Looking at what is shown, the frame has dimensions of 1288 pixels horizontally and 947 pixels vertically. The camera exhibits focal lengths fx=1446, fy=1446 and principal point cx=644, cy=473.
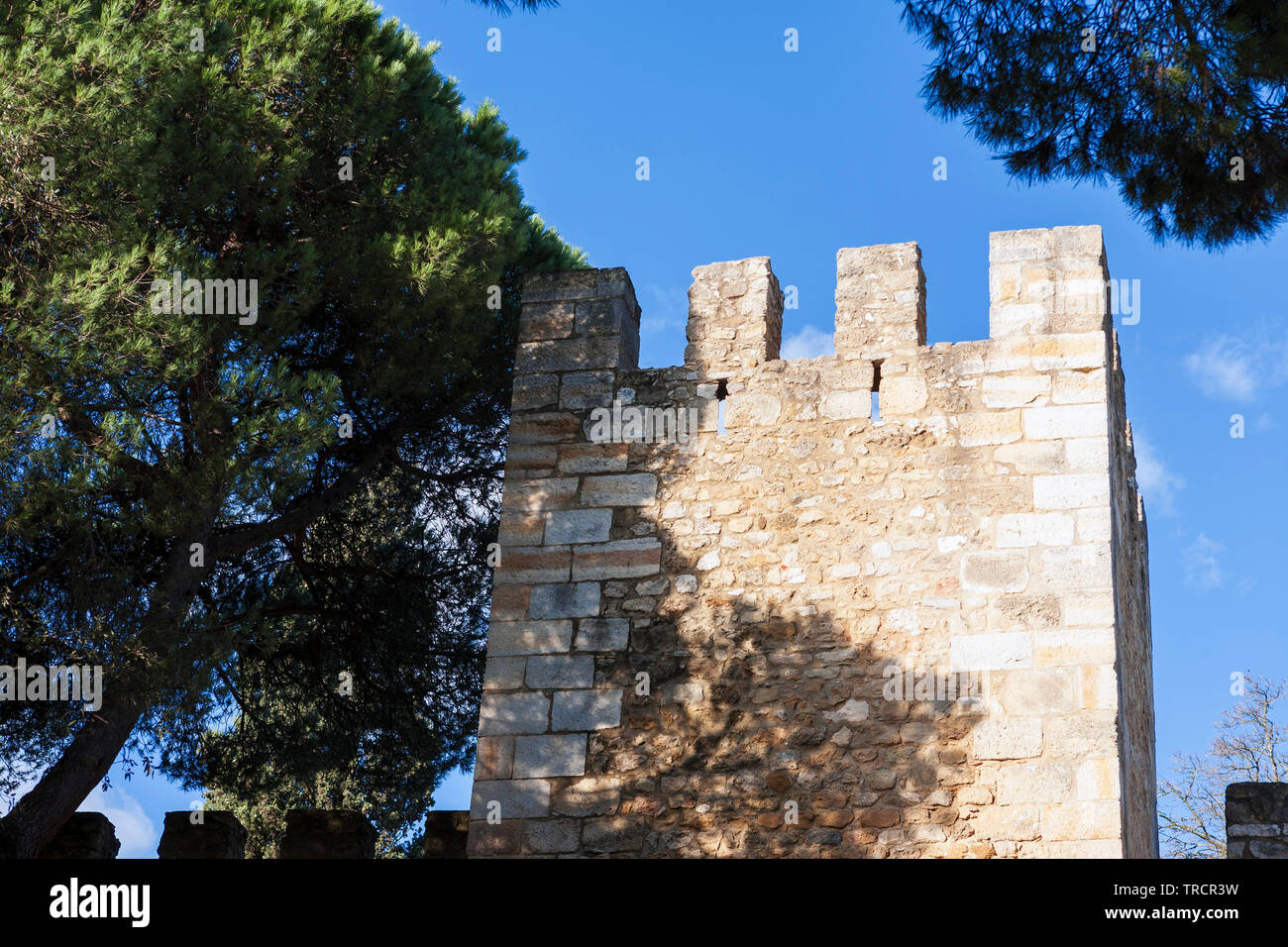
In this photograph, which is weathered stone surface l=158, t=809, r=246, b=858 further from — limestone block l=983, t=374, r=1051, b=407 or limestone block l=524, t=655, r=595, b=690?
limestone block l=983, t=374, r=1051, b=407

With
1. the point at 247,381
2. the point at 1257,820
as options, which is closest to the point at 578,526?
the point at 247,381

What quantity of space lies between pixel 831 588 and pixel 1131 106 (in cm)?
276

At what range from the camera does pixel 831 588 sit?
6477mm

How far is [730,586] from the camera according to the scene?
21.7ft

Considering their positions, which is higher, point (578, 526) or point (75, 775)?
point (578, 526)

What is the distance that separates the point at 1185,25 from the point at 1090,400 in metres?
1.78

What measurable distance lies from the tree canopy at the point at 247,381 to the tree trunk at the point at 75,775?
0.01 meters

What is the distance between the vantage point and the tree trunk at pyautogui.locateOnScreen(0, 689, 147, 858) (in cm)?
676

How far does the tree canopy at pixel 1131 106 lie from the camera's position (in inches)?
262

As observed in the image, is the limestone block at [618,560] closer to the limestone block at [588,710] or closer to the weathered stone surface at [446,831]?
the limestone block at [588,710]

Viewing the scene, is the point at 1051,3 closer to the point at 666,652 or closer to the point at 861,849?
the point at 666,652

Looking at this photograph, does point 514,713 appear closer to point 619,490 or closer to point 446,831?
point 619,490

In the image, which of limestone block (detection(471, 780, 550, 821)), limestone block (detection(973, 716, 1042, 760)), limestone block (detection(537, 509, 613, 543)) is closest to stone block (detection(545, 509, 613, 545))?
limestone block (detection(537, 509, 613, 543))
